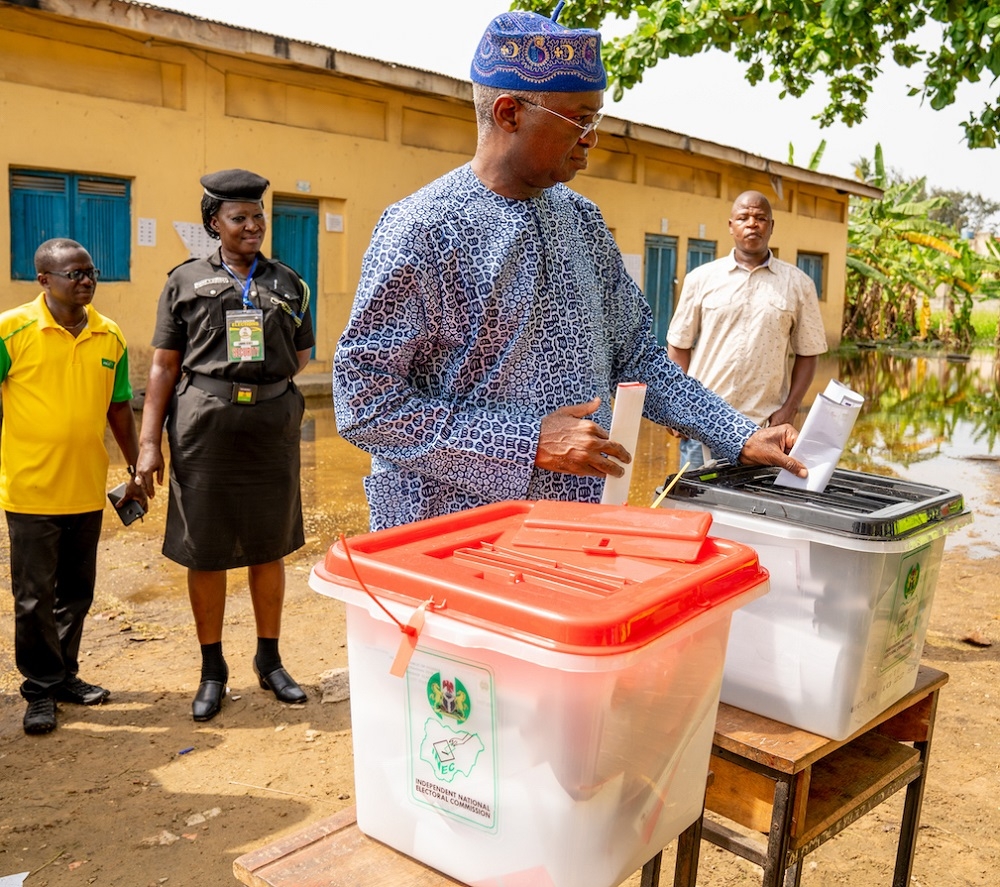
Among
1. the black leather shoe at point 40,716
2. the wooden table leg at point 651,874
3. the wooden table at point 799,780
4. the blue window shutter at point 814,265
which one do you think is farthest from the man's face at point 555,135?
the blue window shutter at point 814,265

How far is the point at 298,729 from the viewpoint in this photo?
142 inches

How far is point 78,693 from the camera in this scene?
148 inches

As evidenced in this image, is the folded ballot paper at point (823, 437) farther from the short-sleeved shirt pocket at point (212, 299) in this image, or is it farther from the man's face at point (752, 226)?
the man's face at point (752, 226)

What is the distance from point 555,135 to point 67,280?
2396 mm

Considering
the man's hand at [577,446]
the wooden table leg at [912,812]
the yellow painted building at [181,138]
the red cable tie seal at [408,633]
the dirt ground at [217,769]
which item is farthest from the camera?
the yellow painted building at [181,138]

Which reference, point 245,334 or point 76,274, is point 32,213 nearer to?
point 76,274

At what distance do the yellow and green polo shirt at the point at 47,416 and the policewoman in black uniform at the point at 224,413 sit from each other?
0.22m

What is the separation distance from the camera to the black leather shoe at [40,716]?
3.54 meters

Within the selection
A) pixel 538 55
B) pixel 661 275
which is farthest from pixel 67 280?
pixel 661 275

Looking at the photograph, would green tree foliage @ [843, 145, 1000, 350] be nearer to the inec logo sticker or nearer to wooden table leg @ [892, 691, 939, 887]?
wooden table leg @ [892, 691, 939, 887]

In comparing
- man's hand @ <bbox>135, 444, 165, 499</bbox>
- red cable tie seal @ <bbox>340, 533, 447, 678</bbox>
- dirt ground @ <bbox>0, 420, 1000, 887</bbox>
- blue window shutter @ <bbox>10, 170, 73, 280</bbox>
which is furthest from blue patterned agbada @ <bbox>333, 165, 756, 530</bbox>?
blue window shutter @ <bbox>10, 170, 73, 280</bbox>

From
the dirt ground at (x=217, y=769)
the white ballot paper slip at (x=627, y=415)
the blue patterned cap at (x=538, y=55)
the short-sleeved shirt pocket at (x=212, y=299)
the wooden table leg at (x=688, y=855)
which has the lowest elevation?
the dirt ground at (x=217, y=769)

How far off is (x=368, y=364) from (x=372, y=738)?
0.69 metres

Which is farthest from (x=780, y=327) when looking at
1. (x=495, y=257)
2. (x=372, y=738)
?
(x=372, y=738)
